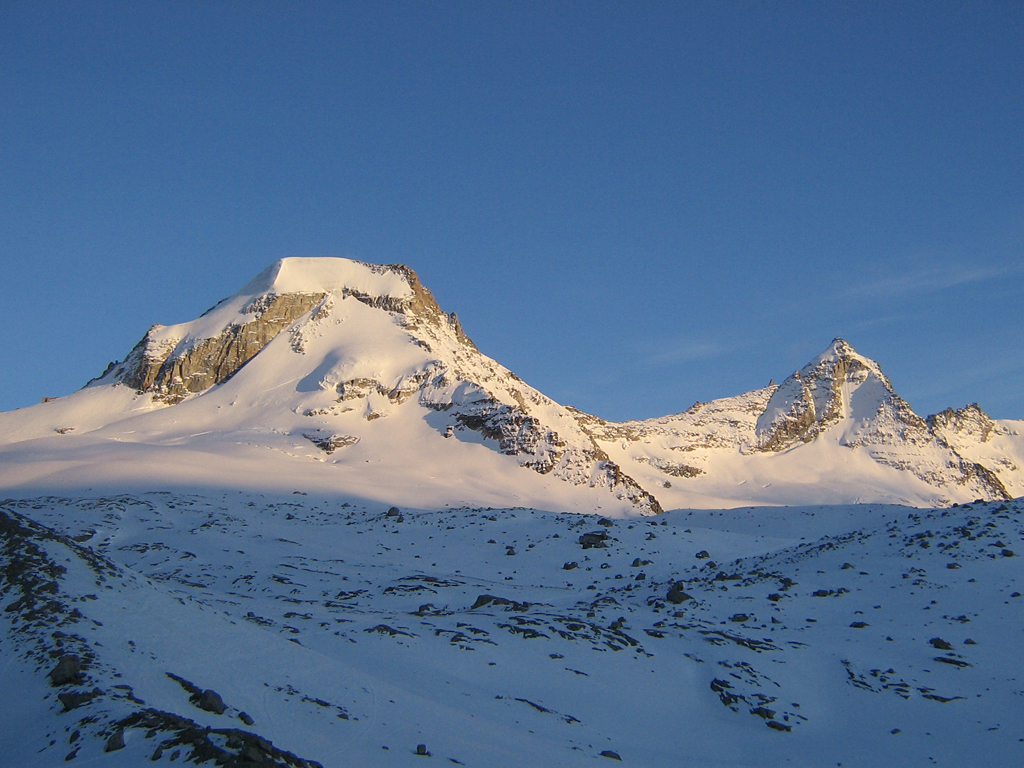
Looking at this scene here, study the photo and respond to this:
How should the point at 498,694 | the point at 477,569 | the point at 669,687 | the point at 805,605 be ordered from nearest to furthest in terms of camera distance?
the point at 498,694 < the point at 669,687 < the point at 805,605 < the point at 477,569

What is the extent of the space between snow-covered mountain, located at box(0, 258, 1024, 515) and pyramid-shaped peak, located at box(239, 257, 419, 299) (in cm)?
27

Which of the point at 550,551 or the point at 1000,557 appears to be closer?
the point at 1000,557

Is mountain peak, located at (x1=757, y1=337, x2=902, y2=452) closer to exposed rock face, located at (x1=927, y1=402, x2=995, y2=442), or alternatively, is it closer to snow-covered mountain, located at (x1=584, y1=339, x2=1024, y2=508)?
snow-covered mountain, located at (x1=584, y1=339, x2=1024, y2=508)

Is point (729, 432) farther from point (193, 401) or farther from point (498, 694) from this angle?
point (498, 694)

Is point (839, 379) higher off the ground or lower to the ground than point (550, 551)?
higher

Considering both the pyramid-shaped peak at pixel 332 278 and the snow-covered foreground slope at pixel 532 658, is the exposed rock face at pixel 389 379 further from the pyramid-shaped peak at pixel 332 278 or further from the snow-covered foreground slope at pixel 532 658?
the snow-covered foreground slope at pixel 532 658

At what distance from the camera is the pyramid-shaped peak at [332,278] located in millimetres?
104375

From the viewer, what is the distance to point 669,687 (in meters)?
14.5

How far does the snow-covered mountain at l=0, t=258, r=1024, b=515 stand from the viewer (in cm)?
Result: 6562

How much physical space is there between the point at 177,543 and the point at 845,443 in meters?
125

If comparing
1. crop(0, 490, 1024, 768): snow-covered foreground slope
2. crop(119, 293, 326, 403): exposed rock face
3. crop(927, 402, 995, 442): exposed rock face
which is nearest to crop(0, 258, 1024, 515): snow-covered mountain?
crop(119, 293, 326, 403): exposed rock face

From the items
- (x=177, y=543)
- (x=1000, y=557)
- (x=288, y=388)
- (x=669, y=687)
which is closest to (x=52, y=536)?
(x=669, y=687)

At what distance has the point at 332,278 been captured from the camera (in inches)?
4210

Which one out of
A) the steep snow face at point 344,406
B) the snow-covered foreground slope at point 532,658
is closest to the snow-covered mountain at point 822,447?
the steep snow face at point 344,406
